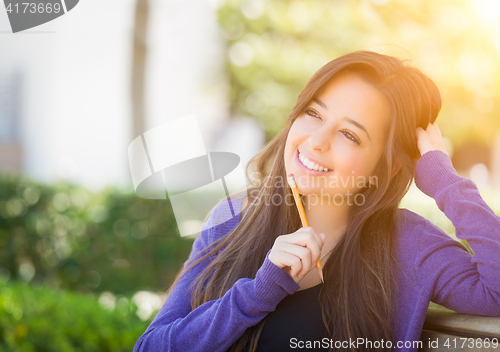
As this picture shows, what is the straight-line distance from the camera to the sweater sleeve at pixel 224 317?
1.32m

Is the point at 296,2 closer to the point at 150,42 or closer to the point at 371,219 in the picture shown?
the point at 150,42

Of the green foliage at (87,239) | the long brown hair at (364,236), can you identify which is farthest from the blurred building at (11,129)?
the long brown hair at (364,236)

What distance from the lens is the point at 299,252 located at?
4.16ft

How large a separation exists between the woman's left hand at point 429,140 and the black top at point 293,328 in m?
0.66

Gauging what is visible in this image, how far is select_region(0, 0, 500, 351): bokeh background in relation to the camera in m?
2.82

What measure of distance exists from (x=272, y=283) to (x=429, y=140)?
30.8 inches

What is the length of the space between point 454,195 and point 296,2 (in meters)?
6.64

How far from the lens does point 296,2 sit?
24.2 feet

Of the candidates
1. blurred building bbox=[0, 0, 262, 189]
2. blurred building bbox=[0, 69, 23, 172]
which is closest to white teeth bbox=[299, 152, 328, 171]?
blurred building bbox=[0, 0, 262, 189]

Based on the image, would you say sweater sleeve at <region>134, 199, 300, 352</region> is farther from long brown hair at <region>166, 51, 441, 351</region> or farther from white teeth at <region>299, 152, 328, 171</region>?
white teeth at <region>299, 152, 328, 171</region>

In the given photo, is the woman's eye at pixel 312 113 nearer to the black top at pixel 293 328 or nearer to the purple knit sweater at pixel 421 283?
the purple knit sweater at pixel 421 283

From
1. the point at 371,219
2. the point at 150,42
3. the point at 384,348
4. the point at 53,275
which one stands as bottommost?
the point at 53,275

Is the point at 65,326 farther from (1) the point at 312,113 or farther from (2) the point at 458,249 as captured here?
(2) the point at 458,249

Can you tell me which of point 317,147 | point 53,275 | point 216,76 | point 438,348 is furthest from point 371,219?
point 216,76
